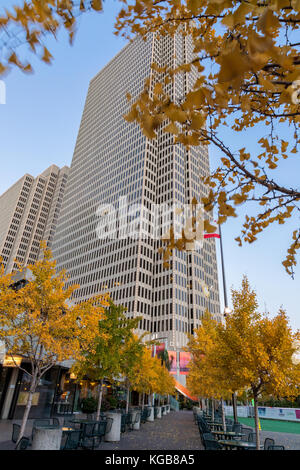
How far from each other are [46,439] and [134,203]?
64.1 meters

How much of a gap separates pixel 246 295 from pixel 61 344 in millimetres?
7554

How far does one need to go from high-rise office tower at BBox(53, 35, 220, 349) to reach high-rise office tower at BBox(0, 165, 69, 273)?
22.7 metres

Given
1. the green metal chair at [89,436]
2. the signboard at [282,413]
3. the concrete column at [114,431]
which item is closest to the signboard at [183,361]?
the signboard at [282,413]

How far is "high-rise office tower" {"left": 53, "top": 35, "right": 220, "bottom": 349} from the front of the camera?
61281mm

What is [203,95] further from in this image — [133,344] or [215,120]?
[133,344]

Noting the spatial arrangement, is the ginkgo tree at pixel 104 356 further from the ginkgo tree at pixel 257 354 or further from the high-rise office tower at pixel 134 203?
the high-rise office tower at pixel 134 203

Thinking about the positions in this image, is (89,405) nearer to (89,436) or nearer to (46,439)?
(89,436)

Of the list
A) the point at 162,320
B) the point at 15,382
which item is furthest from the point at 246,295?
the point at 162,320

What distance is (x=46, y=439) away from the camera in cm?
739

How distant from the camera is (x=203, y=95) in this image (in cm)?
173

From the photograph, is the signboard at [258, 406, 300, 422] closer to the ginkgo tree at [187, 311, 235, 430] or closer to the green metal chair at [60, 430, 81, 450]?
the ginkgo tree at [187, 311, 235, 430]

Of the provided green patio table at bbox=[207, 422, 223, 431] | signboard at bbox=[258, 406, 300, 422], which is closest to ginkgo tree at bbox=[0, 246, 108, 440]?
green patio table at bbox=[207, 422, 223, 431]


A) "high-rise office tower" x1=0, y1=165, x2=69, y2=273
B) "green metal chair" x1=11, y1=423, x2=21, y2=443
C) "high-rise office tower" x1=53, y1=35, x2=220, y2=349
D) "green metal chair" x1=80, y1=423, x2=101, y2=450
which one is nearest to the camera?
"green metal chair" x1=11, y1=423, x2=21, y2=443

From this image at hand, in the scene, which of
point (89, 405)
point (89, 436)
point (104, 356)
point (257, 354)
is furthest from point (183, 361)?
point (257, 354)
